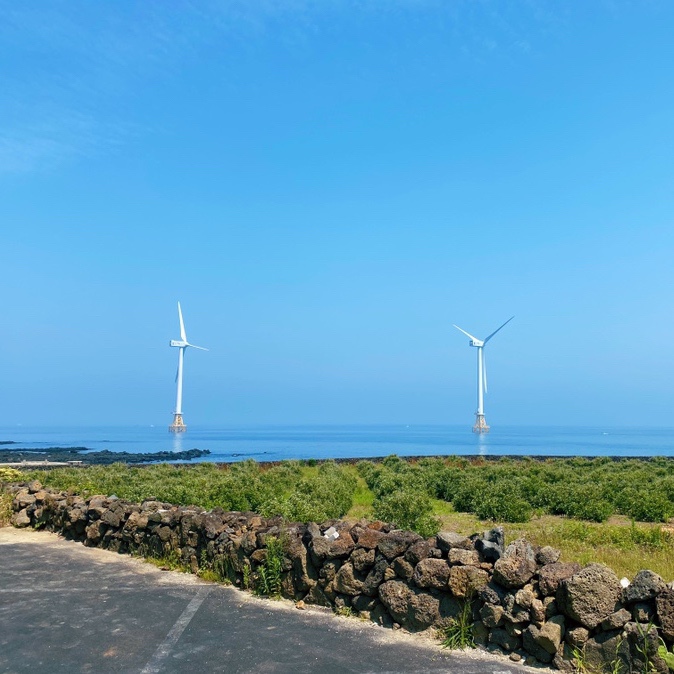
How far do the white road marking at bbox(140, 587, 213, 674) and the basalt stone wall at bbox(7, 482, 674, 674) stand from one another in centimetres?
82

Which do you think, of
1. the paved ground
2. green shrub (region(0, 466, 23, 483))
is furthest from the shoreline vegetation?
the paved ground

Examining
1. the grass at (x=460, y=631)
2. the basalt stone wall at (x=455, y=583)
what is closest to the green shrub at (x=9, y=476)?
the basalt stone wall at (x=455, y=583)

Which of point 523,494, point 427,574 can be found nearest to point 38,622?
point 427,574

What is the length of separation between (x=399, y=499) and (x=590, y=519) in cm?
641

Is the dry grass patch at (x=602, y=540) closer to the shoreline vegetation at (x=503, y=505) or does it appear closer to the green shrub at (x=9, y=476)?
the shoreline vegetation at (x=503, y=505)

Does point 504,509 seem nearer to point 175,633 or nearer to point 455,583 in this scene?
point 455,583

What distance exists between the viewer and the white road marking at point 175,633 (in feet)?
23.7

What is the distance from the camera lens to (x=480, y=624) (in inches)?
311

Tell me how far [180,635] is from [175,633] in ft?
0.37

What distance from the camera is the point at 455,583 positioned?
26.4ft

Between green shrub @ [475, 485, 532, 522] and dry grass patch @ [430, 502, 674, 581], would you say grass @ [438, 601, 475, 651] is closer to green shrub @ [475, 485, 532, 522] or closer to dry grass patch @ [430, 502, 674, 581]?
dry grass patch @ [430, 502, 674, 581]

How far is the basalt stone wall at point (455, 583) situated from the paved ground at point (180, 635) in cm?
35

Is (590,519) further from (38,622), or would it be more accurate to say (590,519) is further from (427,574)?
(38,622)

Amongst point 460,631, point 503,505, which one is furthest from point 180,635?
point 503,505
